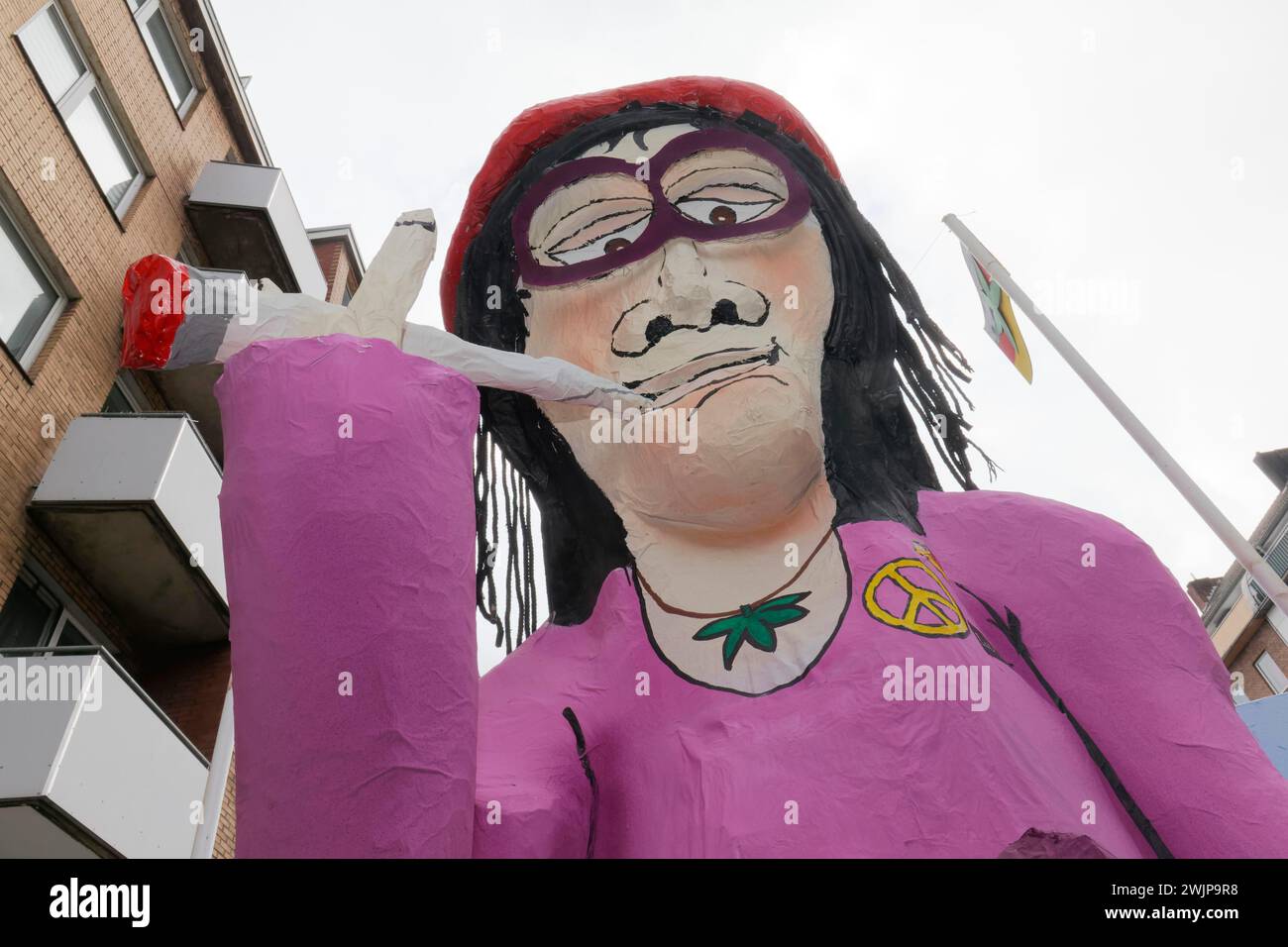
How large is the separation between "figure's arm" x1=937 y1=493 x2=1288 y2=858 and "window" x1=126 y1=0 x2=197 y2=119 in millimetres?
7879

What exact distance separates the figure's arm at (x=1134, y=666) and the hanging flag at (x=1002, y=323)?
281cm

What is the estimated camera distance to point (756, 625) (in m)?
2.12

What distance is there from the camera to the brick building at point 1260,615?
47.6 ft

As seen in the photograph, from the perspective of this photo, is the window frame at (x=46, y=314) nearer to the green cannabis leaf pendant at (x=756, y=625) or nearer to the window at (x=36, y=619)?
the window at (x=36, y=619)

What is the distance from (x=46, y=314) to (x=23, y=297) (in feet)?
0.73

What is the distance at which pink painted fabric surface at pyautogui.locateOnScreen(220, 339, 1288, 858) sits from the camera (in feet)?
4.62

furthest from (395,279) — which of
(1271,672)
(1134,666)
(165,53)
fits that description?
(1271,672)

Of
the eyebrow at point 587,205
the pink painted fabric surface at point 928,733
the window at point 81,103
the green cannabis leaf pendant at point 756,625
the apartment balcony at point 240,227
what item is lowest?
the pink painted fabric surface at point 928,733

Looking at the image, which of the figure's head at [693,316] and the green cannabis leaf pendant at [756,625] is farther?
the figure's head at [693,316]

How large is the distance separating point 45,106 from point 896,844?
6764mm

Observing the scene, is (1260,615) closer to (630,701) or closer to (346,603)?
(630,701)

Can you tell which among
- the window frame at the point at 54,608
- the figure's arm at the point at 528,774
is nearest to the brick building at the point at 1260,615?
the window frame at the point at 54,608

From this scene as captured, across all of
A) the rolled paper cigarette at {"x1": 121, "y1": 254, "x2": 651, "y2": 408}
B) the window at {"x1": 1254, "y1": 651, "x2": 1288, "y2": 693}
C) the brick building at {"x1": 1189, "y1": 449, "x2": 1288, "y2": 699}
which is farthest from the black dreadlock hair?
the window at {"x1": 1254, "y1": 651, "x2": 1288, "y2": 693}

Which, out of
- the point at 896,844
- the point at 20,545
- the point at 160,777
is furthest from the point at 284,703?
the point at 20,545
